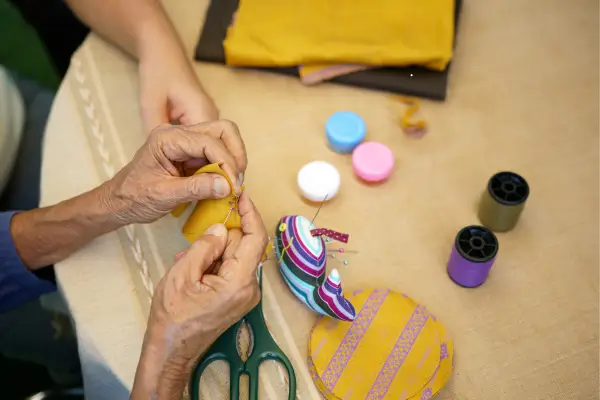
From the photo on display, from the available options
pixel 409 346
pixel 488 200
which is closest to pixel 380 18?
pixel 488 200

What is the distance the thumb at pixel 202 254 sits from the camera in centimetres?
80

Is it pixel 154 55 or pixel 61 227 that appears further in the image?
pixel 154 55

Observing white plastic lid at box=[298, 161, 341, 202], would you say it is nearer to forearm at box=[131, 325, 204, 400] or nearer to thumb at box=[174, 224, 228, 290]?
thumb at box=[174, 224, 228, 290]

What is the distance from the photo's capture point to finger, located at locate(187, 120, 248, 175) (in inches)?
36.1

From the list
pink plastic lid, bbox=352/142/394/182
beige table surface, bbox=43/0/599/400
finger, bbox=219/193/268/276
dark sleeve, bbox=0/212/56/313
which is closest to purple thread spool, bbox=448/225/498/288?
beige table surface, bbox=43/0/599/400

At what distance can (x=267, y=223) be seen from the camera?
99 centimetres

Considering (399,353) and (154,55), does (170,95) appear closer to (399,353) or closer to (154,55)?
(154,55)

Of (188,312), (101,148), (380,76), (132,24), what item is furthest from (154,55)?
(188,312)

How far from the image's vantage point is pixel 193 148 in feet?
2.92

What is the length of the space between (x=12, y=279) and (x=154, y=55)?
1.47 feet

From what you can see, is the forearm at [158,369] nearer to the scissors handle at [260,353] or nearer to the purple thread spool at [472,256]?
the scissors handle at [260,353]

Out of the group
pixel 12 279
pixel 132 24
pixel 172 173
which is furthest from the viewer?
pixel 132 24

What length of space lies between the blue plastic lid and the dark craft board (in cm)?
9

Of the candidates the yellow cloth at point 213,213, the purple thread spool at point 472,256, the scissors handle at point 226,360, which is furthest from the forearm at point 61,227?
the purple thread spool at point 472,256
